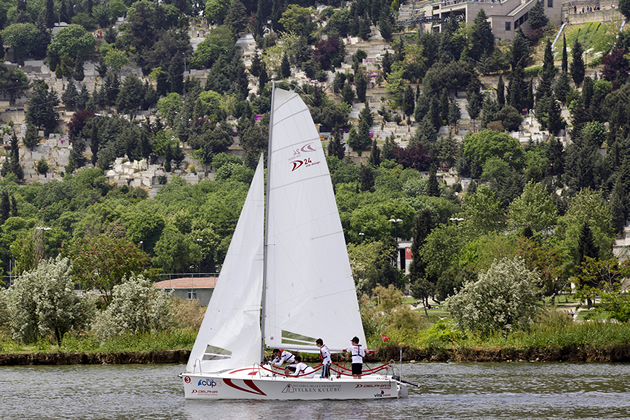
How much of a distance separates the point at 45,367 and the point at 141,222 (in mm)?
88989

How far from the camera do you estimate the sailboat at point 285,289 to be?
38.8m

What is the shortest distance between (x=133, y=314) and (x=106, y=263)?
2529cm

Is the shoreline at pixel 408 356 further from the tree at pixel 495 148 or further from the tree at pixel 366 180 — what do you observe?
the tree at pixel 495 148

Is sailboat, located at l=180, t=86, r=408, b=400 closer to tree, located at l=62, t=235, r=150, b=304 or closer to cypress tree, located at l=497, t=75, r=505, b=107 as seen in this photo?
tree, located at l=62, t=235, r=150, b=304

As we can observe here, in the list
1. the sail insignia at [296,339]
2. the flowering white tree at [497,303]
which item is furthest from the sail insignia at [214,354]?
the flowering white tree at [497,303]

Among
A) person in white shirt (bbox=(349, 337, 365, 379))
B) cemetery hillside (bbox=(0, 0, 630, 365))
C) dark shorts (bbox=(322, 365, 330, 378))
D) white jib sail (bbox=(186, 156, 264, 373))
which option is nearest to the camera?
A: person in white shirt (bbox=(349, 337, 365, 379))

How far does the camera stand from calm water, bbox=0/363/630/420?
124ft

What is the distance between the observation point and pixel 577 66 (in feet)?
640

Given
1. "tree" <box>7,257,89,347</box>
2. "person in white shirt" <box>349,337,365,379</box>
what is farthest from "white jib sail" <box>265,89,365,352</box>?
"tree" <box>7,257,89,347</box>

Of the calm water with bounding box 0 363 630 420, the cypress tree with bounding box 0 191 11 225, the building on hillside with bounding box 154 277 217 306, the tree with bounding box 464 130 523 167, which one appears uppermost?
the tree with bounding box 464 130 523 167

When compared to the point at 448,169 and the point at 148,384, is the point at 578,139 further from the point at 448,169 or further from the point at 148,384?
the point at 148,384

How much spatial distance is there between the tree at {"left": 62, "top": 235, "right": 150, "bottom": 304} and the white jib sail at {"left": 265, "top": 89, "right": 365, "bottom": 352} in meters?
43.5

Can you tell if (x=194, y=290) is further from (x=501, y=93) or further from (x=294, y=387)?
(x=501, y=93)

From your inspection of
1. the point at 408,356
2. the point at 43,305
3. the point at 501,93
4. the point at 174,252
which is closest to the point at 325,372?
the point at 408,356
